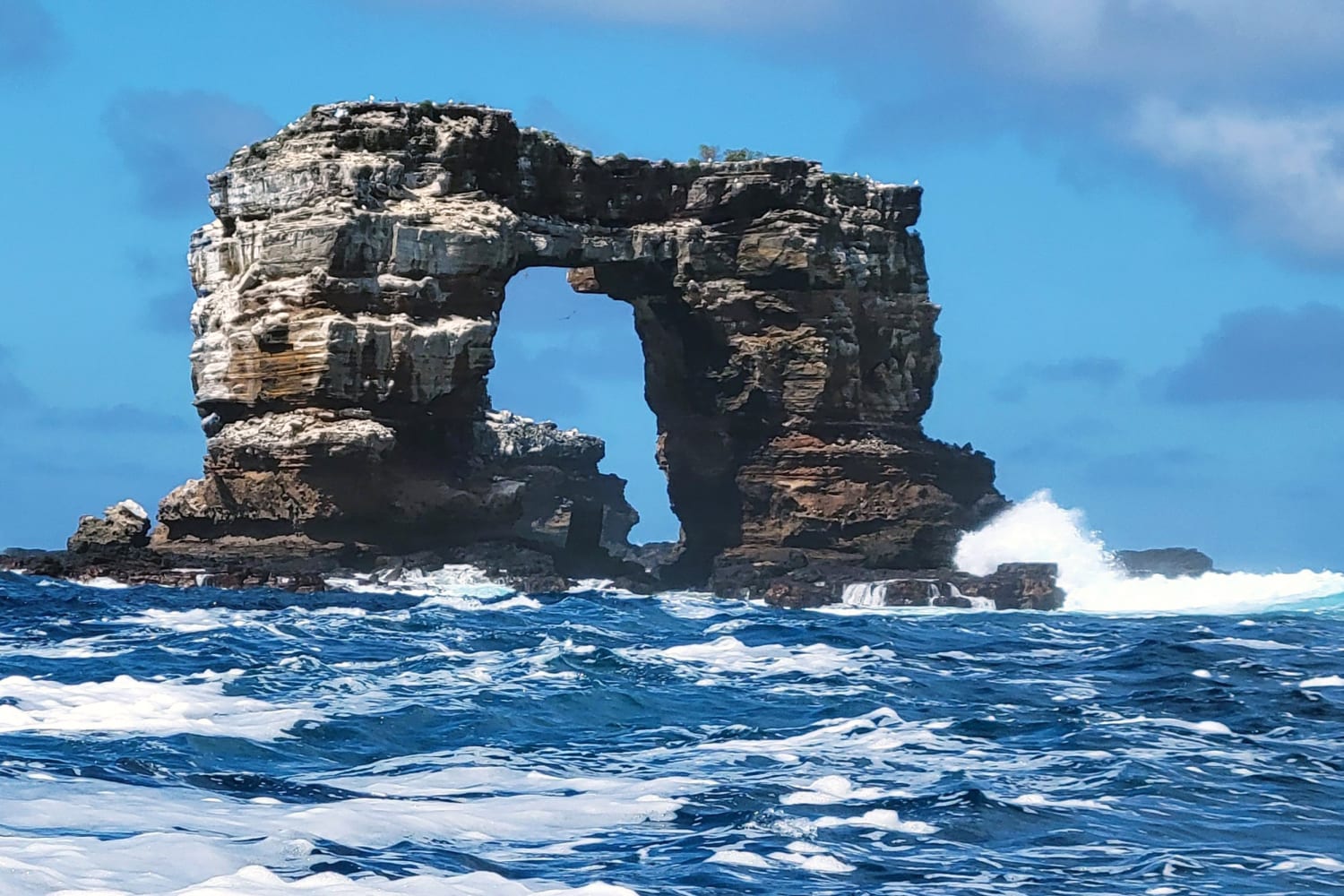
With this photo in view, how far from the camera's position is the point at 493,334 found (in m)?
53.0

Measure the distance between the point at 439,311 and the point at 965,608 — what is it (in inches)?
657

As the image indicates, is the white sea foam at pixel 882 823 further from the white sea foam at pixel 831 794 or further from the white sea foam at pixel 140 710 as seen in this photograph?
the white sea foam at pixel 140 710

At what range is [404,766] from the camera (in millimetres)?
16422

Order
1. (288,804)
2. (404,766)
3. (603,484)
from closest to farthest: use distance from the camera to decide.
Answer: (288,804) < (404,766) < (603,484)

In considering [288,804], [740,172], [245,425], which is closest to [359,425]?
[245,425]

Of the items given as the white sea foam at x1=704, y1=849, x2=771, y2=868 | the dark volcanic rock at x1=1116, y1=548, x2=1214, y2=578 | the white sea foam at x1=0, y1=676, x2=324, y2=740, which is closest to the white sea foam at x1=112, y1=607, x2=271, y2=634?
the white sea foam at x1=0, y1=676, x2=324, y2=740

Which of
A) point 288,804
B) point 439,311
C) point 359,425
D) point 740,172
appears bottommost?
point 288,804

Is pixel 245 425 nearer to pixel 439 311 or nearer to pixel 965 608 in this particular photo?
pixel 439 311

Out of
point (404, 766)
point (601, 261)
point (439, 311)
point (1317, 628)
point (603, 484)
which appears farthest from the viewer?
point (603, 484)

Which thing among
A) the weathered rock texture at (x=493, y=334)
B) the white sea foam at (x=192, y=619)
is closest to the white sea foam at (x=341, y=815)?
the white sea foam at (x=192, y=619)

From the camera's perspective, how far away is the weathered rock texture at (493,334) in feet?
165

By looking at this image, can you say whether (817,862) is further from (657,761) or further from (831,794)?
(657,761)

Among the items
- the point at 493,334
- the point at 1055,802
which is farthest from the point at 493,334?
the point at 1055,802

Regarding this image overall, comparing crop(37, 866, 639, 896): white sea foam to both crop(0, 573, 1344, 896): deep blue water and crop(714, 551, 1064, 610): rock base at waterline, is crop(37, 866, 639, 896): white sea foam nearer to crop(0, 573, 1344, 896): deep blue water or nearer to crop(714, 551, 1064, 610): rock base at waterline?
crop(0, 573, 1344, 896): deep blue water
